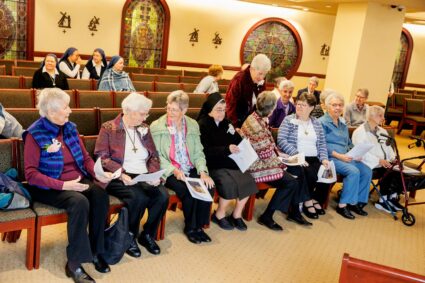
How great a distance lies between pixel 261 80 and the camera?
486cm

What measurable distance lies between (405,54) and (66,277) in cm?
1419

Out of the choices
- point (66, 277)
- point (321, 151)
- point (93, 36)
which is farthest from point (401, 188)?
point (93, 36)

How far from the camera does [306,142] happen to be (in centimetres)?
465

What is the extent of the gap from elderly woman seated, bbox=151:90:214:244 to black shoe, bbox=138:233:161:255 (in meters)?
0.38

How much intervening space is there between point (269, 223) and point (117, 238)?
1.70 metres

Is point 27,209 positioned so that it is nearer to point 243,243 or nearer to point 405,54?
point 243,243

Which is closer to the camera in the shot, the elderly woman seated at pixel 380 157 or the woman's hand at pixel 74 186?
the woman's hand at pixel 74 186

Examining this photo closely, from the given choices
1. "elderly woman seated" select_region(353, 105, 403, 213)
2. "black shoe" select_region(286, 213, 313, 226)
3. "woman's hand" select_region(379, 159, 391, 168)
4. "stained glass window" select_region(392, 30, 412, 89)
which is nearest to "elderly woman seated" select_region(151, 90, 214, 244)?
"black shoe" select_region(286, 213, 313, 226)

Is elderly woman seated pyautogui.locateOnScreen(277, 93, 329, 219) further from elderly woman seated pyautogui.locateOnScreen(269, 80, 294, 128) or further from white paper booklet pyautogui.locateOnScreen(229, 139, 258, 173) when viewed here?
elderly woman seated pyautogui.locateOnScreen(269, 80, 294, 128)

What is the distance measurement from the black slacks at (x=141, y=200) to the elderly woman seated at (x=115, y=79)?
10.7 ft

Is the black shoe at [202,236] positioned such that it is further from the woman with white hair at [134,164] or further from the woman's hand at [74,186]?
the woman's hand at [74,186]

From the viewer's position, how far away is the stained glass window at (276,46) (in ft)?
41.7

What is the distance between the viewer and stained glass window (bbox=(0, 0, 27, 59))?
360 inches

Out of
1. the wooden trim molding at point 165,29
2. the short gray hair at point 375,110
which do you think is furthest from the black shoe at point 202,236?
the wooden trim molding at point 165,29
